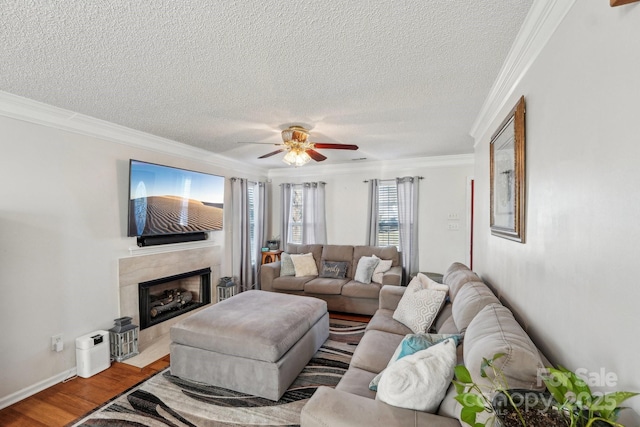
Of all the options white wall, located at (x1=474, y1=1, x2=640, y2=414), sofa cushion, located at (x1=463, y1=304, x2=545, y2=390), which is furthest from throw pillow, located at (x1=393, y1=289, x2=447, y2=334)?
sofa cushion, located at (x1=463, y1=304, x2=545, y2=390)

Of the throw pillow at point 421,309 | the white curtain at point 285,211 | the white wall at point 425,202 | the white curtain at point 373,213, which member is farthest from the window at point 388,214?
the throw pillow at point 421,309

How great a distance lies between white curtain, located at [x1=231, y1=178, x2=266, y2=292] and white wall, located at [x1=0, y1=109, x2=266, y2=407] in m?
1.81

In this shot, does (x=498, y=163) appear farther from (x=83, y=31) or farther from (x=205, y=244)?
(x=205, y=244)

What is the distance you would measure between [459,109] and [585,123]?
67.6 inches

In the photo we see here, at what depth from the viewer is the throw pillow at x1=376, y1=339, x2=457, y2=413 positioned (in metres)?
1.28

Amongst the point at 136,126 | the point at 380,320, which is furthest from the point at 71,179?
the point at 380,320

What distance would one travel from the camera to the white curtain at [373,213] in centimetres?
507

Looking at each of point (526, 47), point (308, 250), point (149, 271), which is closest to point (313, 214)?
point (308, 250)

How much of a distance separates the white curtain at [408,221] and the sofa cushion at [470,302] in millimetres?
2673

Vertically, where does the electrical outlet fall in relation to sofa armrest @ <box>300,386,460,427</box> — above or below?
below

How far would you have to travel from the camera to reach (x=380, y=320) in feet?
8.91

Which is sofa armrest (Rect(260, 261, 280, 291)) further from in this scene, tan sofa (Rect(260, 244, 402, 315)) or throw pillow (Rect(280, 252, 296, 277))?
throw pillow (Rect(280, 252, 296, 277))

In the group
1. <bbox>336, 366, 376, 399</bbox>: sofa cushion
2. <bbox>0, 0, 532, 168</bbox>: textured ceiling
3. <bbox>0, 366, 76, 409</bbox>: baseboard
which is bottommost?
<bbox>0, 366, 76, 409</bbox>: baseboard

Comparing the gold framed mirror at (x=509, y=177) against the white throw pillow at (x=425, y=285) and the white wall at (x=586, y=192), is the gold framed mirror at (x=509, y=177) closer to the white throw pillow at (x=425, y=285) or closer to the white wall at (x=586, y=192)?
the white wall at (x=586, y=192)
